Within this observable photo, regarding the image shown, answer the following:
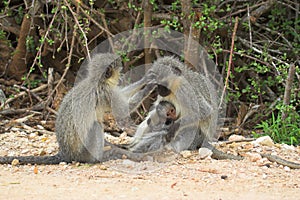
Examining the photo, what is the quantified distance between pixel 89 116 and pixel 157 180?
4.24ft

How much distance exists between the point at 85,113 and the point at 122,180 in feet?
3.76

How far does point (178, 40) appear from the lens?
8.47 meters

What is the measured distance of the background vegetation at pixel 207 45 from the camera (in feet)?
25.0

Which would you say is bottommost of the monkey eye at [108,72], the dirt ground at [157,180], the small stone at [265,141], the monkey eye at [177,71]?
the dirt ground at [157,180]

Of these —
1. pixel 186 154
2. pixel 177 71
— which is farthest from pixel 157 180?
pixel 177 71

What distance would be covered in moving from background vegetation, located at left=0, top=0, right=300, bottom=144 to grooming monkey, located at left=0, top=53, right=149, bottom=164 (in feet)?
5.56

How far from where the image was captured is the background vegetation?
7605 millimetres

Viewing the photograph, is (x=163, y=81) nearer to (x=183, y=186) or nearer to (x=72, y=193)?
(x=183, y=186)

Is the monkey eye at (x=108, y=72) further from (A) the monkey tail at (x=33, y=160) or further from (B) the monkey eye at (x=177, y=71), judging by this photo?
(A) the monkey tail at (x=33, y=160)

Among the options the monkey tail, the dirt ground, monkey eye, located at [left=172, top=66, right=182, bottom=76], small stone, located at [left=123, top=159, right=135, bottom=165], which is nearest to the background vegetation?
monkey eye, located at [left=172, top=66, right=182, bottom=76]

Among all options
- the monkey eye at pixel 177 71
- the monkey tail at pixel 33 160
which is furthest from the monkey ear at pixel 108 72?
the monkey tail at pixel 33 160

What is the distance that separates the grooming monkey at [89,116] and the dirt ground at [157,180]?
0.51ft

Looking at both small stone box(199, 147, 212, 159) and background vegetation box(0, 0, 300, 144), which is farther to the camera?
background vegetation box(0, 0, 300, 144)

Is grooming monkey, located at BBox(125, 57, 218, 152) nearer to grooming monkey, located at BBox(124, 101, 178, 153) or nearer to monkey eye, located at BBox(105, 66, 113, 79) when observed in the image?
grooming monkey, located at BBox(124, 101, 178, 153)
